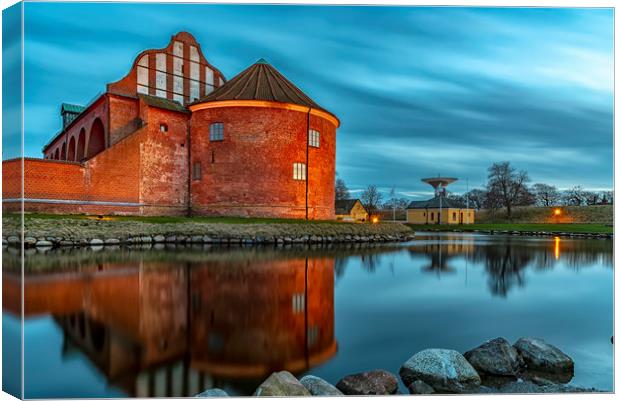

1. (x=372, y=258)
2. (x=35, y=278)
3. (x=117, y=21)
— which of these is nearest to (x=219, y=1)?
(x=117, y=21)

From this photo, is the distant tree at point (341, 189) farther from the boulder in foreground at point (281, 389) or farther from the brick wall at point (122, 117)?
the boulder in foreground at point (281, 389)

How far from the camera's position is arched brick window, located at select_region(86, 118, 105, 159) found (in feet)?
98.9

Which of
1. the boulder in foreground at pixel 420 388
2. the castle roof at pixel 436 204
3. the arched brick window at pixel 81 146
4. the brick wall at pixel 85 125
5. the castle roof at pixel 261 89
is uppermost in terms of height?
the castle roof at pixel 261 89

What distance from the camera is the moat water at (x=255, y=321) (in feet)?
13.1

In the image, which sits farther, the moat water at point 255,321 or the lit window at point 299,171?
the lit window at point 299,171

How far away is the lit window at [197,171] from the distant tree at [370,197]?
37.6 meters

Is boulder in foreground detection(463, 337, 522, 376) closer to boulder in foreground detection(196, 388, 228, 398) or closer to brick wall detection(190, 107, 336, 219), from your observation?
boulder in foreground detection(196, 388, 228, 398)

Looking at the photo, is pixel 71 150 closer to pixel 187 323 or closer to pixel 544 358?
pixel 187 323

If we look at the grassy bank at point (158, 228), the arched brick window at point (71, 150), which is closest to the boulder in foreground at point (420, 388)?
the grassy bank at point (158, 228)

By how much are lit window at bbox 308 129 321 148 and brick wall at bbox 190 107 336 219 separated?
649 millimetres

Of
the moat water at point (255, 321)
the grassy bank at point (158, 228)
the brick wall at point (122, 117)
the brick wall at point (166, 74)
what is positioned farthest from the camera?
the brick wall at point (166, 74)

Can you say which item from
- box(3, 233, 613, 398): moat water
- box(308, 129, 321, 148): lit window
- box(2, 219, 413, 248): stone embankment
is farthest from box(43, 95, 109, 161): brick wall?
box(3, 233, 613, 398): moat water

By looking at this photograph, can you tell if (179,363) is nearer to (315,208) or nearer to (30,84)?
(30,84)

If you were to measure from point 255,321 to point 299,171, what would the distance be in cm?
2171
